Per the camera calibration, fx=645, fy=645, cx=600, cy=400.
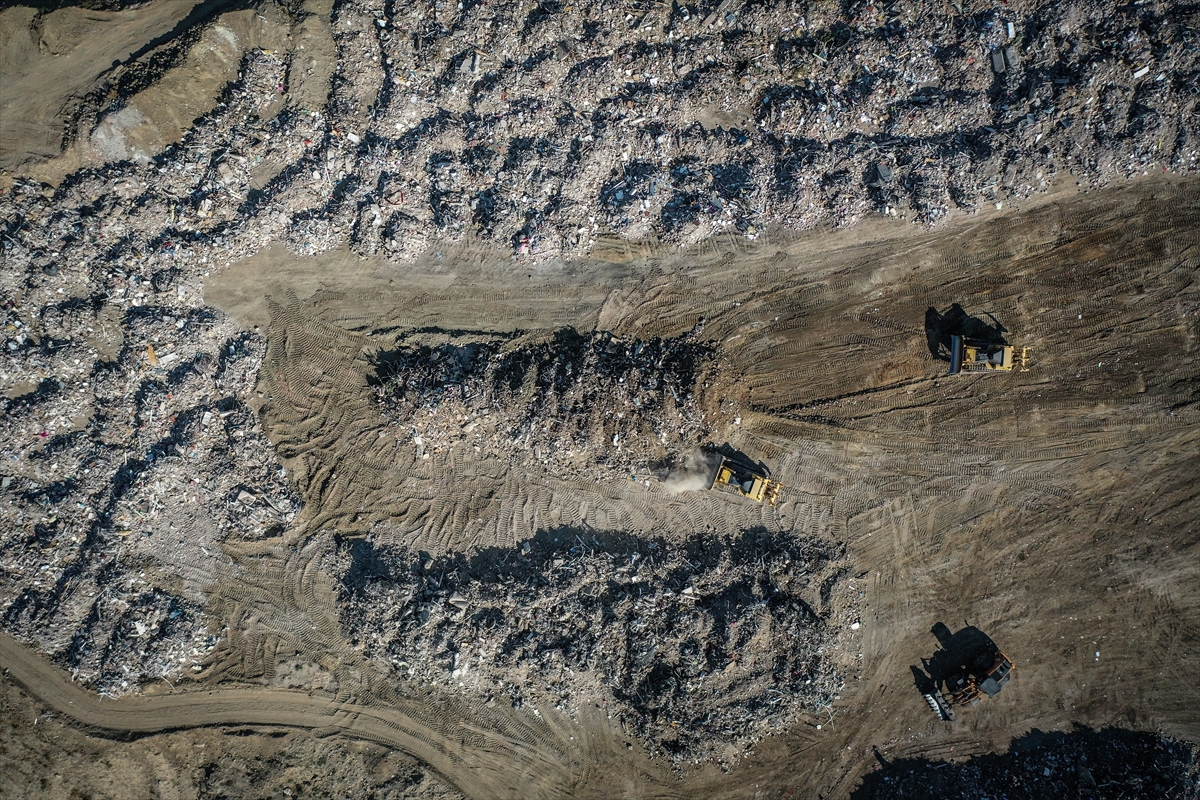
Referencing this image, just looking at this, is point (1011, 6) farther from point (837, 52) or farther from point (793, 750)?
point (793, 750)

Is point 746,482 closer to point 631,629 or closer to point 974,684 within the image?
point 631,629

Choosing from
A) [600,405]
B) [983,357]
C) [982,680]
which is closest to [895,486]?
[983,357]

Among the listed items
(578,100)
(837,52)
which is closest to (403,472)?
(578,100)

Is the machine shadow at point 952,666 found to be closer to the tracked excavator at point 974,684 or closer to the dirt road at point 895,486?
the tracked excavator at point 974,684

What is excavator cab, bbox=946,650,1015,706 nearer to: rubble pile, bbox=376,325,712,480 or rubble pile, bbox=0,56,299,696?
rubble pile, bbox=376,325,712,480

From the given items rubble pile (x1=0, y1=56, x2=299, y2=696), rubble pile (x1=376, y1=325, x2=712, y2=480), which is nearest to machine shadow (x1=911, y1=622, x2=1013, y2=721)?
rubble pile (x1=376, y1=325, x2=712, y2=480)

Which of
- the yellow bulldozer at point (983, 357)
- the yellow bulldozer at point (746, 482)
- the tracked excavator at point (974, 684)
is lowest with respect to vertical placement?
the tracked excavator at point (974, 684)

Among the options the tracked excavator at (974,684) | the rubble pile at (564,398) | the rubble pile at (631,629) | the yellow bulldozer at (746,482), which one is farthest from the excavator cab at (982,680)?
the rubble pile at (564,398)
